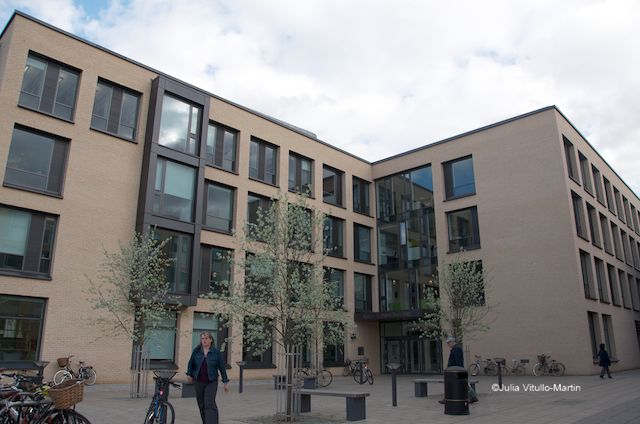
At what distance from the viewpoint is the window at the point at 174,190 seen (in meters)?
22.4

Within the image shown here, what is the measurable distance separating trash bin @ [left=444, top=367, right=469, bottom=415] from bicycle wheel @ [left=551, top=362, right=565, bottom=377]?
574 inches

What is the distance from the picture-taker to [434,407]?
42.9 ft

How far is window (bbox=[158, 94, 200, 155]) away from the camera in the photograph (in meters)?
23.4

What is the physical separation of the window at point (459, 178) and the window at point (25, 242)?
21.1m

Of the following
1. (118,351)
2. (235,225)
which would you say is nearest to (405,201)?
(235,225)

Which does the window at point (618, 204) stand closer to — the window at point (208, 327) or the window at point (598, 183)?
the window at point (598, 183)

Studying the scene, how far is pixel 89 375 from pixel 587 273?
2391 cm

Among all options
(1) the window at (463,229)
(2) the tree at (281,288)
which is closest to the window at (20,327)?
(2) the tree at (281,288)

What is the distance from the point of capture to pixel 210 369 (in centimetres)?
884

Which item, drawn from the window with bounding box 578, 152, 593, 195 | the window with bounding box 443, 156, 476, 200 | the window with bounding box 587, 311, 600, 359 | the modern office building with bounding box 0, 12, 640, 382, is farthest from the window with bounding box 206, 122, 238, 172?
the window with bounding box 578, 152, 593, 195

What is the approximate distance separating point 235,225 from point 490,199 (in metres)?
13.8

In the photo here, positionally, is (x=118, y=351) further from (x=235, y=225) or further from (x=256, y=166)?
(x=256, y=166)

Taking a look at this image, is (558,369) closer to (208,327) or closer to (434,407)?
(434,407)

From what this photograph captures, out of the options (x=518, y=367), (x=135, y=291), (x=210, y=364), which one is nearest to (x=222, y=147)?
(x=135, y=291)
